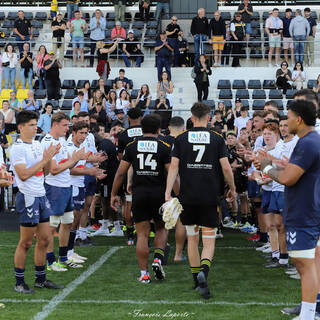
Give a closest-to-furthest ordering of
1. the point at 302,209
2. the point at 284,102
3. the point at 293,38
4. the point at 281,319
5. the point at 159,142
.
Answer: the point at 302,209 → the point at 281,319 → the point at 159,142 → the point at 284,102 → the point at 293,38

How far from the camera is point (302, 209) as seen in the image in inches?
214

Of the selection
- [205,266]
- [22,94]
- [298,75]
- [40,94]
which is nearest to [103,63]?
[40,94]

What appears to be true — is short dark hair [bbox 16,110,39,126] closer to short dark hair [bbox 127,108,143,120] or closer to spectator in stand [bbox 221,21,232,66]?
short dark hair [bbox 127,108,143,120]

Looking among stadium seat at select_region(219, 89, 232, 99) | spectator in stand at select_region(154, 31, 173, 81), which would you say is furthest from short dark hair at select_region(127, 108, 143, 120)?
stadium seat at select_region(219, 89, 232, 99)

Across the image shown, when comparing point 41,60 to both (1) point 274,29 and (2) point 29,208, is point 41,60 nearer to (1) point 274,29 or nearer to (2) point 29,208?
(1) point 274,29

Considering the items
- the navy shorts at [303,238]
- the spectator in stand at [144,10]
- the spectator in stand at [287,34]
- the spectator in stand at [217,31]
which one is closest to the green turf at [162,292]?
the navy shorts at [303,238]

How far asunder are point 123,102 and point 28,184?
10.2 metres

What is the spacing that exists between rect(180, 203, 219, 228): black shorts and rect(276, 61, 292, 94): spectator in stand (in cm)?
1327

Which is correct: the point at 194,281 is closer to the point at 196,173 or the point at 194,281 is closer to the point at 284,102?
the point at 196,173

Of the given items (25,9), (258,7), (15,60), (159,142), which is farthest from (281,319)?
(25,9)

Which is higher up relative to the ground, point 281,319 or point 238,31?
point 238,31

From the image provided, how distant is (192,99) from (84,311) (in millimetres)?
14540

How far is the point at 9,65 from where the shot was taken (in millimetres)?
20375

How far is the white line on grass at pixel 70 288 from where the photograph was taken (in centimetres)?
618
